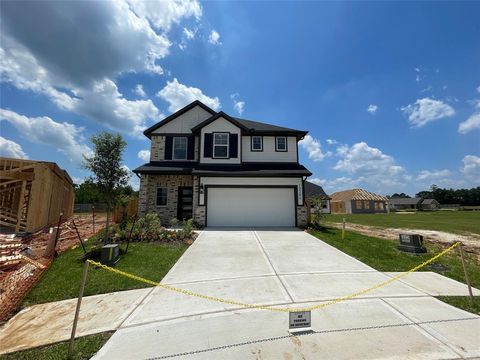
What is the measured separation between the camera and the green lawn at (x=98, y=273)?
5.61 meters

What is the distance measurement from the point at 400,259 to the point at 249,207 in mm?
8855

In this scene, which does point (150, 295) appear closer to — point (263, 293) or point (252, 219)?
point (263, 293)

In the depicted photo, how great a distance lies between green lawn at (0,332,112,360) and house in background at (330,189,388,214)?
43912 mm

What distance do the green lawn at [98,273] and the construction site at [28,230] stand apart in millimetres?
304

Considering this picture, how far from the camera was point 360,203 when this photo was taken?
147 feet

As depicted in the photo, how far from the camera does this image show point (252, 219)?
51.3 feet

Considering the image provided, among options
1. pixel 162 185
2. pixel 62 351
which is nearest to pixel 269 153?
pixel 162 185

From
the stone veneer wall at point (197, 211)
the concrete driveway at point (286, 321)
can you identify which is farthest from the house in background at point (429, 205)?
the concrete driveway at point (286, 321)

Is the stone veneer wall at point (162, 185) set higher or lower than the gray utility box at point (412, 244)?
higher

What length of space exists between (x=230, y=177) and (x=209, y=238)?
5.16m

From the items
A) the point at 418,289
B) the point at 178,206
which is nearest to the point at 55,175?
the point at 178,206

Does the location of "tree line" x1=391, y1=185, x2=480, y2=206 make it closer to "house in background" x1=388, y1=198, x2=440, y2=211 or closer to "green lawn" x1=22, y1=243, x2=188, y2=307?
"house in background" x1=388, y1=198, x2=440, y2=211

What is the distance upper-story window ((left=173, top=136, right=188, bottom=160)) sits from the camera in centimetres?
1794

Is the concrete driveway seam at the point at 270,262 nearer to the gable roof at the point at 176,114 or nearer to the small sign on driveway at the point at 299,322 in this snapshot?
the small sign on driveway at the point at 299,322
